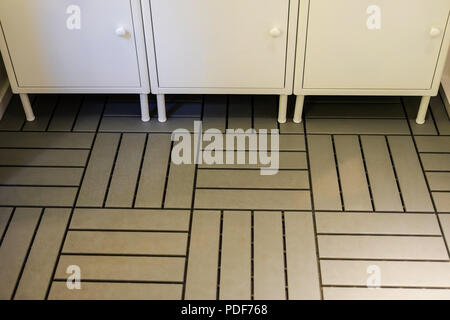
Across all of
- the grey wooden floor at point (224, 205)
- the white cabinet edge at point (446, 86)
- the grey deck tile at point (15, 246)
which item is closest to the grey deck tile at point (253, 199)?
the grey wooden floor at point (224, 205)

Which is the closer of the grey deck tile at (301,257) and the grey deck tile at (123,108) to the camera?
the grey deck tile at (301,257)

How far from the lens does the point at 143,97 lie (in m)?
2.11

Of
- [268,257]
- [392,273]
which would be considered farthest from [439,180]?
[268,257]

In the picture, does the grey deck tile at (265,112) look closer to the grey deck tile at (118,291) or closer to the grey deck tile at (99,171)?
the grey deck tile at (99,171)

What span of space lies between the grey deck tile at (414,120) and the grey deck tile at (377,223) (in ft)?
1.39

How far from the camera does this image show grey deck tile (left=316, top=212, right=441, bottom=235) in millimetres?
1767

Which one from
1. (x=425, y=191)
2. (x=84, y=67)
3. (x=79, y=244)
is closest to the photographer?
(x=79, y=244)

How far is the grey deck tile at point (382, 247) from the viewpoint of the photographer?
1.70 m

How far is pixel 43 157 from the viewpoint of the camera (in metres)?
2.03

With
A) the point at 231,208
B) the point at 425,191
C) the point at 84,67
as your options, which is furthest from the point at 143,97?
the point at 425,191

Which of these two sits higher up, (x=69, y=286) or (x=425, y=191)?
(x=425, y=191)

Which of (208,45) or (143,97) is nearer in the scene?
(208,45)

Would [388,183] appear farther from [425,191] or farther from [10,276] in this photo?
[10,276]

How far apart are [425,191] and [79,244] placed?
1116 millimetres
